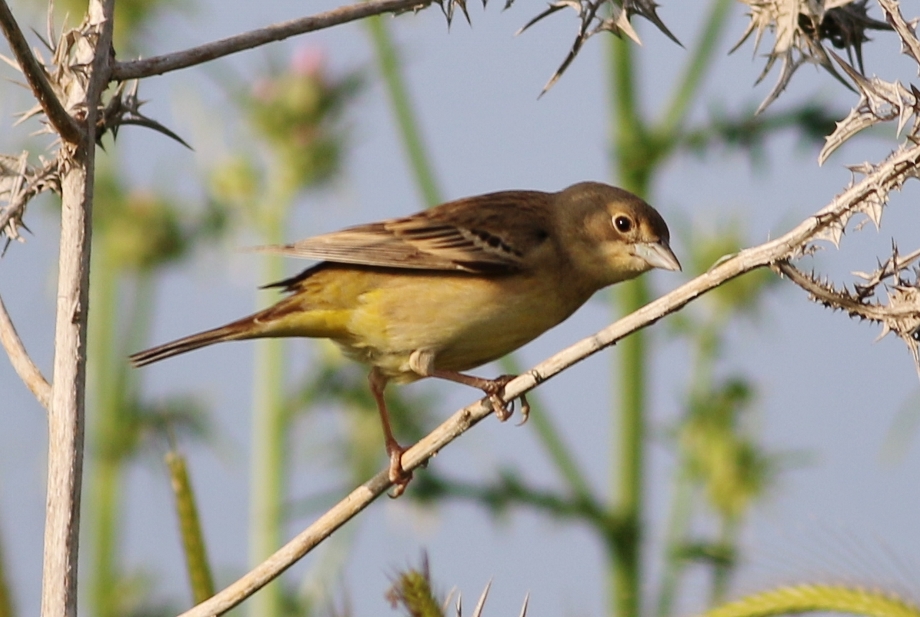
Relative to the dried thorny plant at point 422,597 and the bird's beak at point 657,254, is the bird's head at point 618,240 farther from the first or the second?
the dried thorny plant at point 422,597

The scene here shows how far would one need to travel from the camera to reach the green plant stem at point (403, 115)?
4957 mm

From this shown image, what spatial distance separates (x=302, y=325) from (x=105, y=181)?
2.35 meters

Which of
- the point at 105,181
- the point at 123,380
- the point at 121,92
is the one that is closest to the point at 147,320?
the point at 123,380

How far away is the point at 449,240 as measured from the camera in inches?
156

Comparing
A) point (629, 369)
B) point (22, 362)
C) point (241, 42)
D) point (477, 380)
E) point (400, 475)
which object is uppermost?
point (629, 369)

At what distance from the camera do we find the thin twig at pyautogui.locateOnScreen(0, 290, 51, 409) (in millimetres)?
1989

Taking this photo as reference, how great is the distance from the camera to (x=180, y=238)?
5.61 metres

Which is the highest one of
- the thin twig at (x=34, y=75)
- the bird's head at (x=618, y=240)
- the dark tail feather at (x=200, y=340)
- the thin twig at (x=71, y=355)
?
the bird's head at (x=618, y=240)

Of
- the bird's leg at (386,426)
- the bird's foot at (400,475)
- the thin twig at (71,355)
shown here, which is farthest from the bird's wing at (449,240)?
the thin twig at (71,355)

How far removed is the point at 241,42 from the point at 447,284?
178 cm

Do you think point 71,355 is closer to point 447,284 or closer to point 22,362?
point 22,362

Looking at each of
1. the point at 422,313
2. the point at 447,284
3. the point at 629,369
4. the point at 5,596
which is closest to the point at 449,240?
the point at 447,284

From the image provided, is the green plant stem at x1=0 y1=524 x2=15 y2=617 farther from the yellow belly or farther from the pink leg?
the yellow belly

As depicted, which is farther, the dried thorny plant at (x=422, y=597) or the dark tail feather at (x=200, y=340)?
the dark tail feather at (x=200, y=340)
